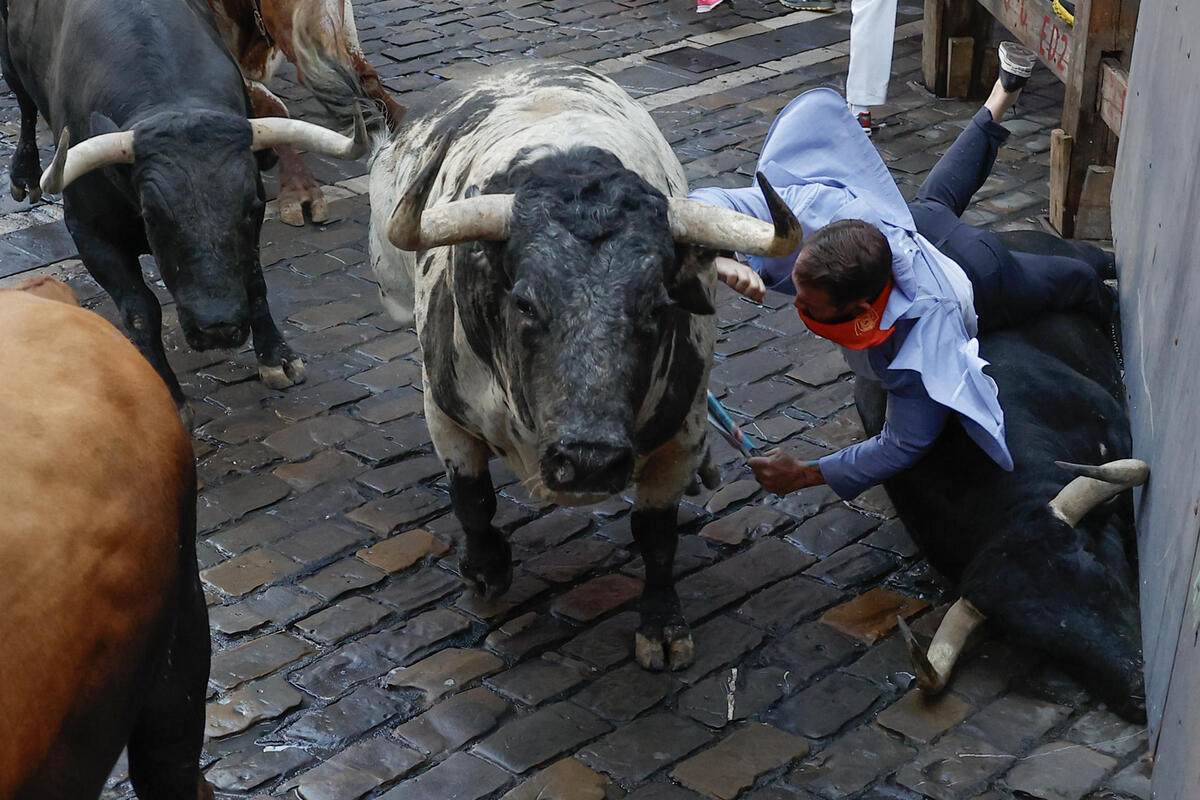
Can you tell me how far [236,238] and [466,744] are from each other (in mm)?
2383

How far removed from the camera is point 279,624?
15.3 feet

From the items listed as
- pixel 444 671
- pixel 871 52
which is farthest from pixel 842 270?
pixel 871 52

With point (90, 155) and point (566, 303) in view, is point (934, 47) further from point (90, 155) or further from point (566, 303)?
point (566, 303)

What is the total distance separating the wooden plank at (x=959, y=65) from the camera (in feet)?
28.0

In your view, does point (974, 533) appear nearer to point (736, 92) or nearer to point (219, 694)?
point (219, 694)

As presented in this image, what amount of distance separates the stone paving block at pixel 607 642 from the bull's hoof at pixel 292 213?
148 inches

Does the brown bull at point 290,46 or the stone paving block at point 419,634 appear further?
the brown bull at point 290,46

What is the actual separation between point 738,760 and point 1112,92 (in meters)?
4.21

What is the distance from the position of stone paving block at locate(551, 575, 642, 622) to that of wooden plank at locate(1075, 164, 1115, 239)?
3.40 m

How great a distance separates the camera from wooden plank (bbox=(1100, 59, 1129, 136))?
6.59 meters

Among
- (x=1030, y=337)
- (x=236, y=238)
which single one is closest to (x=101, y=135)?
(x=236, y=238)

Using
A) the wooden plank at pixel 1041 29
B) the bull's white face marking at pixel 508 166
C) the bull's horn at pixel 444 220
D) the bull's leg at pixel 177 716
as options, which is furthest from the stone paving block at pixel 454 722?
the wooden plank at pixel 1041 29

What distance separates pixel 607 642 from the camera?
456cm

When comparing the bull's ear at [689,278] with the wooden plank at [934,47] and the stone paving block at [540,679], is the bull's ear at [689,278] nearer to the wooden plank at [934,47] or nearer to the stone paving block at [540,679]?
the stone paving block at [540,679]
